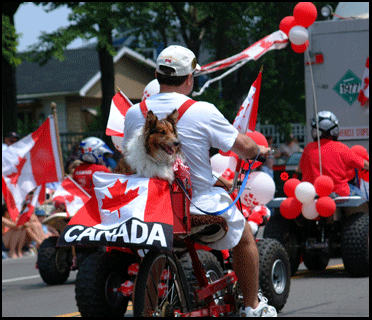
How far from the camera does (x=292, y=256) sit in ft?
31.1

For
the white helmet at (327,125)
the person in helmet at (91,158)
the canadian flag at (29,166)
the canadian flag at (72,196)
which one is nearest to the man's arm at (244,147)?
the white helmet at (327,125)

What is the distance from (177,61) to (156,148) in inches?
25.2

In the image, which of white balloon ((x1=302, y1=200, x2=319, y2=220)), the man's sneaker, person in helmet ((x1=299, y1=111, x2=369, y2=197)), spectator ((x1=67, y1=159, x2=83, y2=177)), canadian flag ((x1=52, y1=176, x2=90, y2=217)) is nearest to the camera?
the man's sneaker

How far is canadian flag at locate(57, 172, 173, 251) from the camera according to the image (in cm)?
438

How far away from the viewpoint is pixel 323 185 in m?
8.85

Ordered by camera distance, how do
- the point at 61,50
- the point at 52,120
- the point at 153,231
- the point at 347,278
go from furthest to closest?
the point at 61,50 < the point at 52,120 < the point at 347,278 < the point at 153,231

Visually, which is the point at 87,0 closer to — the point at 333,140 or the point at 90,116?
the point at 333,140

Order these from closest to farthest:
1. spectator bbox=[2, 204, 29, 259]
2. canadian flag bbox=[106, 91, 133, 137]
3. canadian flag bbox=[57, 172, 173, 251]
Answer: canadian flag bbox=[57, 172, 173, 251], canadian flag bbox=[106, 91, 133, 137], spectator bbox=[2, 204, 29, 259]

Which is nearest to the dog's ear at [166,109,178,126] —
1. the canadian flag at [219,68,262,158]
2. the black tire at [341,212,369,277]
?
the canadian flag at [219,68,262,158]

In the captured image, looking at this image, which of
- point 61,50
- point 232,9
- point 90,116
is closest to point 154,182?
point 61,50

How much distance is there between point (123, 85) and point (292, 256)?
28772 millimetres

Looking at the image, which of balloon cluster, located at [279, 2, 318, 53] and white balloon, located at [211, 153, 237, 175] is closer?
white balloon, located at [211, 153, 237, 175]

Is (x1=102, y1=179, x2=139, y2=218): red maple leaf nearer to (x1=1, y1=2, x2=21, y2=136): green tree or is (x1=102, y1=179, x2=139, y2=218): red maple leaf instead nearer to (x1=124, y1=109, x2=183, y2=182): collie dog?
(x1=124, y1=109, x2=183, y2=182): collie dog

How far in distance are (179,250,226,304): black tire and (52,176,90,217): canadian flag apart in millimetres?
4492
